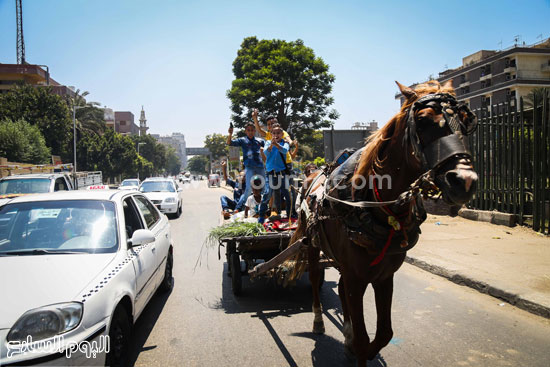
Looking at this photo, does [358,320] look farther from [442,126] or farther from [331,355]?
[442,126]

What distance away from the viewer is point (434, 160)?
2.01 m

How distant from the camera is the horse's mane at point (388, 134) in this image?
2.36m

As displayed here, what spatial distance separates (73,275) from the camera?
278 centimetres

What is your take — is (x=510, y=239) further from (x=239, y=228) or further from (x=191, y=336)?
(x=191, y=336)

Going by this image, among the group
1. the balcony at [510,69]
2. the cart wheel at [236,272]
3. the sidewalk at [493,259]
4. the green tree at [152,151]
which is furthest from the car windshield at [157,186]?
the green tree at [152,151]

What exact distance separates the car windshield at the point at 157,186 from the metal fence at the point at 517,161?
11837 mm

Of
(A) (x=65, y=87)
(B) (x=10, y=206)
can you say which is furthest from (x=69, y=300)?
(A) (x=65, y=87)

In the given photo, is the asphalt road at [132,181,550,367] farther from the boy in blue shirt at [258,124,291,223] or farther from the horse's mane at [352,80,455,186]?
the horse's mane at [352,80,455,186]

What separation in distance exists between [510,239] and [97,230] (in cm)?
832

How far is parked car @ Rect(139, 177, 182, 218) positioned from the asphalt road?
27.7ft

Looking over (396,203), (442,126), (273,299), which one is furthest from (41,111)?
(442,126)

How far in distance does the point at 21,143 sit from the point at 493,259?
102 ft

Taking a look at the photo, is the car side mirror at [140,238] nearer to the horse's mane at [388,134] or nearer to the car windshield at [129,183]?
the horse's mane at [388,134]

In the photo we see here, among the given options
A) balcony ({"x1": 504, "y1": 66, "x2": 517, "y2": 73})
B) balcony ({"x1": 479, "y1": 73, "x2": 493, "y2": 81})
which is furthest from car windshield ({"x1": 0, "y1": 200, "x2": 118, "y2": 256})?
balcony ({"x1": 479, "y1": 73, "x2": 493, "y2": 81})
